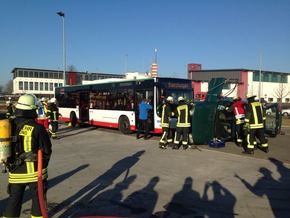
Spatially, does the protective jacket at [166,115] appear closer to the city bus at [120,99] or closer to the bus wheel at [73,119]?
the city bus at [120,99]

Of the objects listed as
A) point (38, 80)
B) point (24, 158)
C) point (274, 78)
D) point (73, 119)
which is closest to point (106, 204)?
point (24, 158)

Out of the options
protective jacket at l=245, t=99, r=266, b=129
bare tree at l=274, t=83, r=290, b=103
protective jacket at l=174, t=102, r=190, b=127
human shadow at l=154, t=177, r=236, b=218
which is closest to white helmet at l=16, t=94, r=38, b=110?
human shadow at l=154, t=177, r=236, b=218

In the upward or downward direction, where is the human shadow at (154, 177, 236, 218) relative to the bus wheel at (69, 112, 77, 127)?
downward

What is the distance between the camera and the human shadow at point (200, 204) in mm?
4840

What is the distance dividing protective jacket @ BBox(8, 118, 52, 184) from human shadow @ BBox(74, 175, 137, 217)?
1.47 metres

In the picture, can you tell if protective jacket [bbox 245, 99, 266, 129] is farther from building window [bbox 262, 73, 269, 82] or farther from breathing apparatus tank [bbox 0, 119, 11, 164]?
building window [bbox 262, 73, 269, 82]

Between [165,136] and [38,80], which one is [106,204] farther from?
[38,80]

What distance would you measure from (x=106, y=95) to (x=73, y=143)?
478 centimetres

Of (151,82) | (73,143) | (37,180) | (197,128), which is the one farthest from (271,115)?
(37,180)

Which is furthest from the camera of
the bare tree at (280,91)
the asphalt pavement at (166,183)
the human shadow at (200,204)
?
the bare tree at (280,91)

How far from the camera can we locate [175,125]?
1166 cm

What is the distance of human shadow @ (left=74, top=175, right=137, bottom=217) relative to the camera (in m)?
4.88

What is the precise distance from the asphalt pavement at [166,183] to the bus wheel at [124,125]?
4.16 m

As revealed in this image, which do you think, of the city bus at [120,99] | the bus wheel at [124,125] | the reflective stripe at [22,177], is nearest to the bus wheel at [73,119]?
the city bus at [120,99]
